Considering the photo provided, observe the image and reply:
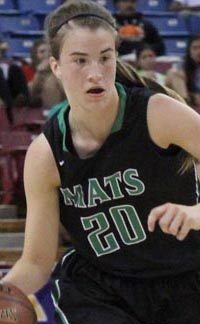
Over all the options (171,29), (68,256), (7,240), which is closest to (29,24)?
(171,29)

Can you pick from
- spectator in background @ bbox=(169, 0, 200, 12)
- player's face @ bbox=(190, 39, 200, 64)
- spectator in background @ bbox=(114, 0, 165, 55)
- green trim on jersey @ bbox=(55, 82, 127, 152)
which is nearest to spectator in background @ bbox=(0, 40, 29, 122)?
spectator in background @ bbox=(114, 0, 165, 55)

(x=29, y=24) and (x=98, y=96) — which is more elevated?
(x=98, y=96)

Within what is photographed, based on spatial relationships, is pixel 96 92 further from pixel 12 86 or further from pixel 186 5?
pixel 186 5

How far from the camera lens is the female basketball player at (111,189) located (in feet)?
8.23

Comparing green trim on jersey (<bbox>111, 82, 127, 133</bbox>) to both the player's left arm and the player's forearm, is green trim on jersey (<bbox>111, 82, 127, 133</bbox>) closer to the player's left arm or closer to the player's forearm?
the player's left arm

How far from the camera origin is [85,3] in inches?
101

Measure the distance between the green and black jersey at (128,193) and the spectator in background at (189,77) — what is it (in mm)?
3476

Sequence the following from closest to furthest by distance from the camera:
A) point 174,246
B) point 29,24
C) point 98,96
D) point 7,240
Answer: point 98,96 < point 174,246 < point 7,240 < point 29,24

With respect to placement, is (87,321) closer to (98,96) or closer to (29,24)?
(98,96)

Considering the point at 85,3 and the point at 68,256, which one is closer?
the point at 85,3

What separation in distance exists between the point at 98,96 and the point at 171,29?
23.6ft

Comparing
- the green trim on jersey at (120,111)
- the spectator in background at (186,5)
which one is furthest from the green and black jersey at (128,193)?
the spectator in background at (186,5)

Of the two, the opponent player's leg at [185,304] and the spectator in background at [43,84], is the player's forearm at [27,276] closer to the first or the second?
the opponent player's leg at [185,304]

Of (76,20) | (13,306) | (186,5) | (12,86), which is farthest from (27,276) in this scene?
(186,5)
